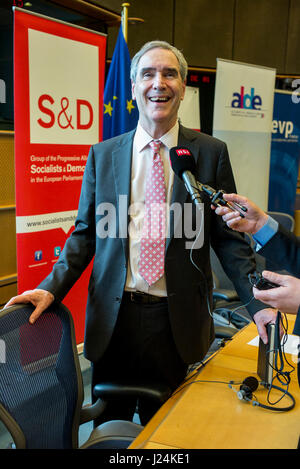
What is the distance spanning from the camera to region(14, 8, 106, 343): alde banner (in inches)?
102

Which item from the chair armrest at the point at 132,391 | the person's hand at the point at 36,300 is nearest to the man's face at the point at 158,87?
the person's hand at the point at 36,300

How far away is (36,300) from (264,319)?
2.61ft

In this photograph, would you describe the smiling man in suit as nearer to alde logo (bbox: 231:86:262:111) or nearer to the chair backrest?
the chair backrest

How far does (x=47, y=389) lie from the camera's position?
143 cm

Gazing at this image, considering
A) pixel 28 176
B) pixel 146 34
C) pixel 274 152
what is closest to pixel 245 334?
pixel 28 176

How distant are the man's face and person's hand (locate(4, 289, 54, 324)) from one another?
0.78m

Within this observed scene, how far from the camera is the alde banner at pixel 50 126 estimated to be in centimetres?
260

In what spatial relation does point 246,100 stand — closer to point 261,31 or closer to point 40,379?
point 261,31

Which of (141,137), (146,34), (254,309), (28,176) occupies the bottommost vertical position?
(254,309)

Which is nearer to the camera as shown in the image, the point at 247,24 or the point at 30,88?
the point at 30,88

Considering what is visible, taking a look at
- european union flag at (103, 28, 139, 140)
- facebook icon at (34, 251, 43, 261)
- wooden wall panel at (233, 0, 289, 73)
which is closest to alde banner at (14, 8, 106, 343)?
facebook icon at (34, 251, 43, 261)
